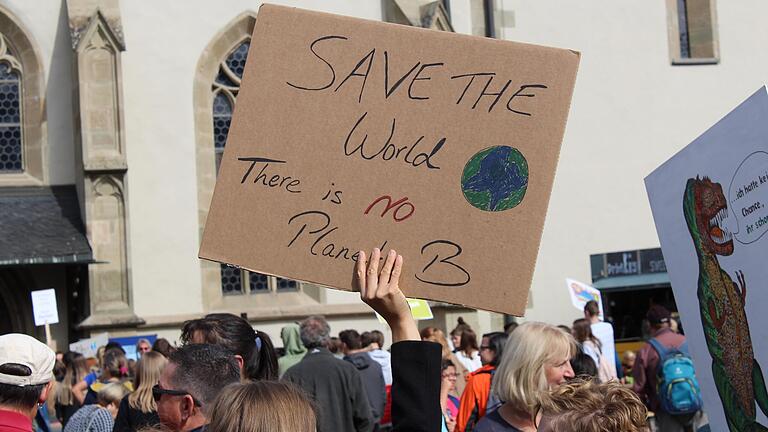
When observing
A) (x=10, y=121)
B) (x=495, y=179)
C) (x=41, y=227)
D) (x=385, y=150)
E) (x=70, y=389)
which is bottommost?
(x=70, y=389)

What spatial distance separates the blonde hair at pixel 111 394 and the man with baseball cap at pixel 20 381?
3.71 meters

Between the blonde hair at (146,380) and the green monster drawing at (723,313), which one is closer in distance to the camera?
the green monster drawing at (723,313)

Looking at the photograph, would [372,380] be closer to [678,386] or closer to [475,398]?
[678,386]

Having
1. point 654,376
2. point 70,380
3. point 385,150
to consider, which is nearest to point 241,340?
point 385,150

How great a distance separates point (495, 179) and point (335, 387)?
4454 millimetres

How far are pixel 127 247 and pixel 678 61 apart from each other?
10025 mm

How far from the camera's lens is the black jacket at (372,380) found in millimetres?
9055

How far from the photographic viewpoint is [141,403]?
17.8 feet

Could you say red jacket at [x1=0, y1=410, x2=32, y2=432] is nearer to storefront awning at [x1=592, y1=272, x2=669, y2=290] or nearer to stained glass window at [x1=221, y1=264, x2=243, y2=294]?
stained glass window at [x1=221, y1=264, x2=243, y2=294]

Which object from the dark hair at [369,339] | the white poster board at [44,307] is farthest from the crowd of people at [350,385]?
the white poster board at [44,307]

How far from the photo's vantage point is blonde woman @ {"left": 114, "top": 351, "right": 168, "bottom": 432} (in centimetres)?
527

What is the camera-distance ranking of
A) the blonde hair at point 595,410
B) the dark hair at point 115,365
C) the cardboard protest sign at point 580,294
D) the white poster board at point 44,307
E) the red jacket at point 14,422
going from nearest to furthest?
the blonde hair at point 595,410 → the red jacket at point 14,422 → the dark hair at point 115,365 → the cardboard protest sign at point 580,294 → the white poster board at point 44,307

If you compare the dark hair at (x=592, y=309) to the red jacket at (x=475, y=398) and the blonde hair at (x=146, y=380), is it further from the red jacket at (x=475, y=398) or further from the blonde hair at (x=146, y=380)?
the blonde hair at (x=146, y=380)

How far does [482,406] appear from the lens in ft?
19.4
